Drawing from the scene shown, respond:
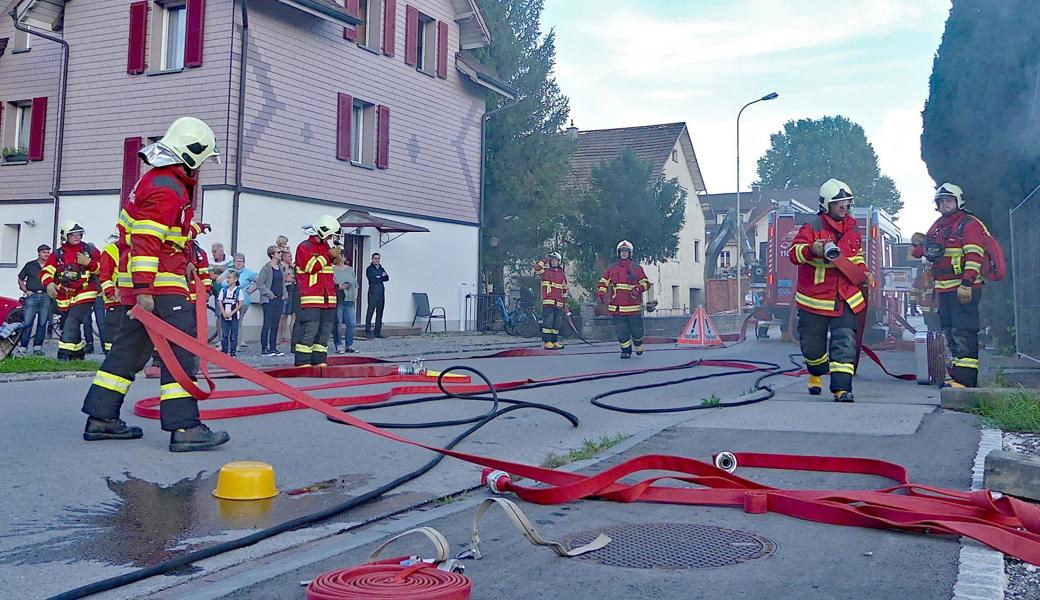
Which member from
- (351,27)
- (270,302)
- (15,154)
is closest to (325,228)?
(270,302)

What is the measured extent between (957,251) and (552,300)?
32.9ft

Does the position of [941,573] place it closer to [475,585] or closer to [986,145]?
[475,585]

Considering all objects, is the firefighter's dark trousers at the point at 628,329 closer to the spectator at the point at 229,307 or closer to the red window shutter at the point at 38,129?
the spectator at the point at 229,307

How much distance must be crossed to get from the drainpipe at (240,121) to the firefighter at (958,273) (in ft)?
45.6

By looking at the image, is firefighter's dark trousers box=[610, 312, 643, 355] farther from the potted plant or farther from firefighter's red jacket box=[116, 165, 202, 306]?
the potted plant

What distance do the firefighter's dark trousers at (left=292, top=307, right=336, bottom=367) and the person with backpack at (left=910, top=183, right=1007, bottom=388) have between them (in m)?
6.87

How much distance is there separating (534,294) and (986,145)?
13.3 meters

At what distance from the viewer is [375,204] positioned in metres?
24.4

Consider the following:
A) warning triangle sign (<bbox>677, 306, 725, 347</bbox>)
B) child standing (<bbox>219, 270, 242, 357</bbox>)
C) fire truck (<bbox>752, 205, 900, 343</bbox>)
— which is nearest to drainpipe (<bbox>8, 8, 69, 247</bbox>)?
child standing (<bbox>219, 270, 242, 357</bbox>)

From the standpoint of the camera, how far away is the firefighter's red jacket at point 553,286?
1922 centimetres

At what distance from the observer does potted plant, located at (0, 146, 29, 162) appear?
24.0m

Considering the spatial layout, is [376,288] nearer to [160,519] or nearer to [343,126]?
[343,126]

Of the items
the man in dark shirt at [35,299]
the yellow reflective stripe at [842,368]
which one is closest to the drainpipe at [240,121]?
the man in dark shirt at [35,299]

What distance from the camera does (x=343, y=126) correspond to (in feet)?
76.5
